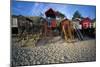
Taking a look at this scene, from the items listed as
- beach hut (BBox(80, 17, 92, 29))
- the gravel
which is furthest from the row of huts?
the gravel

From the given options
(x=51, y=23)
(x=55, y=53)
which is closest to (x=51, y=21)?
(x=51, y=23)

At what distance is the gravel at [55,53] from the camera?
2.18 meters

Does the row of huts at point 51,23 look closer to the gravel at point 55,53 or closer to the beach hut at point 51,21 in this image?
the beach hut at point 51,21

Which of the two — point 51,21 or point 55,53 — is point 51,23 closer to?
point 51,21

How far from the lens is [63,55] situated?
2.36m

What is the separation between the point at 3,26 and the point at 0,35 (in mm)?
105

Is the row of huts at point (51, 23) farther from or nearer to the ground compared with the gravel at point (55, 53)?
farther from the ground

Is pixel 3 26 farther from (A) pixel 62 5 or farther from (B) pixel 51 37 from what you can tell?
(A) pixel 62 5

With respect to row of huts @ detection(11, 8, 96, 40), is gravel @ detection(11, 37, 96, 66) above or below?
below

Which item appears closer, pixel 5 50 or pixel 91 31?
pixel 5 50

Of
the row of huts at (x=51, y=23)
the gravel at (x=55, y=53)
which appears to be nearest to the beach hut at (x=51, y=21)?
the row of huts at (x=51, y=23)

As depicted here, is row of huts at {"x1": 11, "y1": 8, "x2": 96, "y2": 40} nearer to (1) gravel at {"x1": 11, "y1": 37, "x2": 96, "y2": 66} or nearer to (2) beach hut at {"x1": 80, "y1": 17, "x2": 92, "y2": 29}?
(2) beach hut at {"x1": 80, "y1": 17, "x2": 92, "y2": 29}

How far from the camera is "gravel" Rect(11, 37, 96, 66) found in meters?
2.18
